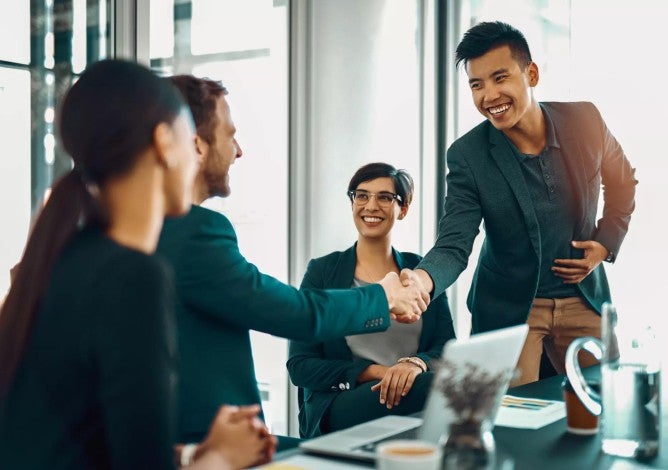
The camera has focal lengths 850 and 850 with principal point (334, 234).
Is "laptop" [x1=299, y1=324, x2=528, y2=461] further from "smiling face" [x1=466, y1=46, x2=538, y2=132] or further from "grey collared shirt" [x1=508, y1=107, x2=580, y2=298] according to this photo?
"smiling face" [x1=466, y1=46, x2=538, y2=132]

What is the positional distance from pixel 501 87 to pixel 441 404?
177 centimetres

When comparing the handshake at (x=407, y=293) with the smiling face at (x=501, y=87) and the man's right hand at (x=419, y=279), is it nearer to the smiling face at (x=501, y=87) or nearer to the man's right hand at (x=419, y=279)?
the man's right hand at (x=419, y=279)

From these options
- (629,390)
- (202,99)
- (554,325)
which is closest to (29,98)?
(202,99)

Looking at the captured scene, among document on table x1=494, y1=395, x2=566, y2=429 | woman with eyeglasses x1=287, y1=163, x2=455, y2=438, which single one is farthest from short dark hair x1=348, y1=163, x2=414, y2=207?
document on table x1=494, y1=395, x2=566, y2=429

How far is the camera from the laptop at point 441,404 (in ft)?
3.92

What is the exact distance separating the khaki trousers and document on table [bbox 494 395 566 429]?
0.96 metres

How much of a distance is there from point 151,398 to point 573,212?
212 cm

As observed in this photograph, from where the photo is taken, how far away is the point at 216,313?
176 centimetres

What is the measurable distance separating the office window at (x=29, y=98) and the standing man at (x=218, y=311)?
3.93ft

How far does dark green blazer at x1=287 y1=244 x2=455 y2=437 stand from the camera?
2.89 meters

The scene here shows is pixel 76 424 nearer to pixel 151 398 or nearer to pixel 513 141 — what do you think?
pixel 151 398

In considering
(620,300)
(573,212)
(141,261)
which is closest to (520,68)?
(573,212)

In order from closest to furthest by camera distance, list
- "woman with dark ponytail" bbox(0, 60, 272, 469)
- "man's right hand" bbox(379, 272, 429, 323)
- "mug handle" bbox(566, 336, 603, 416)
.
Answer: "woman with dark ponytail" bbox(0, 60, 272, 469)
"mug handle" bbox(566, 336, 603, 416)
"man's right hand" bbox(379, 272, 429, 323)

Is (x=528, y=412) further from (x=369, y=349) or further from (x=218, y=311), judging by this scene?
(x=369, y=349)
